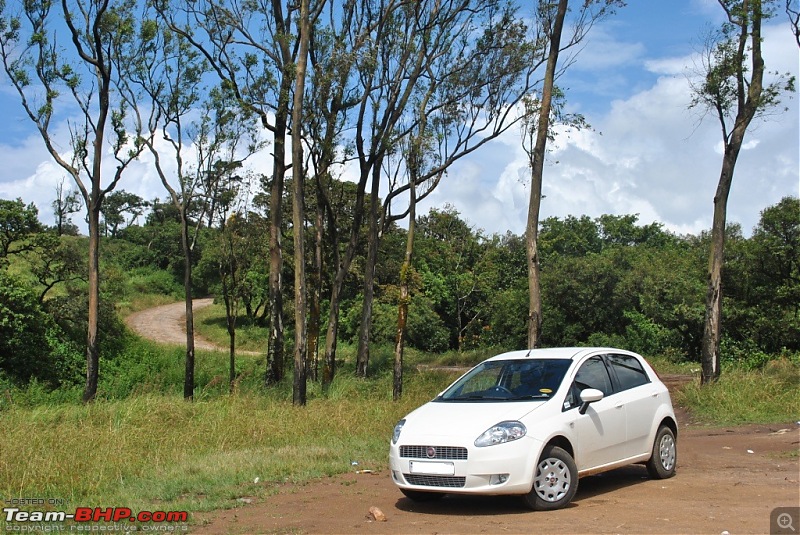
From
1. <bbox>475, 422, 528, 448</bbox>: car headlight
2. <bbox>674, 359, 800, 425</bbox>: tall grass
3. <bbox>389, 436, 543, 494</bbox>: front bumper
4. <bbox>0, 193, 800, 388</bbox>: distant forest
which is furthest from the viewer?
<bbox>0, 193, 800, 388</bbox>: distant forest

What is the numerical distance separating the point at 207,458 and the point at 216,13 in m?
17.4

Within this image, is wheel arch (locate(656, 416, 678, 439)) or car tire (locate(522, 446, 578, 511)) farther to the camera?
wheel arch (locate(656, 416, 678, 439))

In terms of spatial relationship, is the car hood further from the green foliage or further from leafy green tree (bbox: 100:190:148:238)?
leafy green tree (bbox: 100:190:148:238)

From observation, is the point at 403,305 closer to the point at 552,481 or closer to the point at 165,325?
the point at 552,481

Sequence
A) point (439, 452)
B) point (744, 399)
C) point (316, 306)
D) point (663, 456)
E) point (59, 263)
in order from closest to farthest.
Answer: point (439, 452)
point (663, 456)
point (744, 399)
point (316, 306)
point (59, 263)

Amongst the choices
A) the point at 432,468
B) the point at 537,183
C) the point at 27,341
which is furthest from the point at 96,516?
the point at 27,341

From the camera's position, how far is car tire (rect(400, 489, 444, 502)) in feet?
26.1

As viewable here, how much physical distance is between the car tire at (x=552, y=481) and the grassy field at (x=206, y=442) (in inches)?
128

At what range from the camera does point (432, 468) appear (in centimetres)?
752

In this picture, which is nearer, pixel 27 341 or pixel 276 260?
pixel 276 260

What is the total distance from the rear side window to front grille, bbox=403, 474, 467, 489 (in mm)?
2657

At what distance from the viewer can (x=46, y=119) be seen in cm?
2533
